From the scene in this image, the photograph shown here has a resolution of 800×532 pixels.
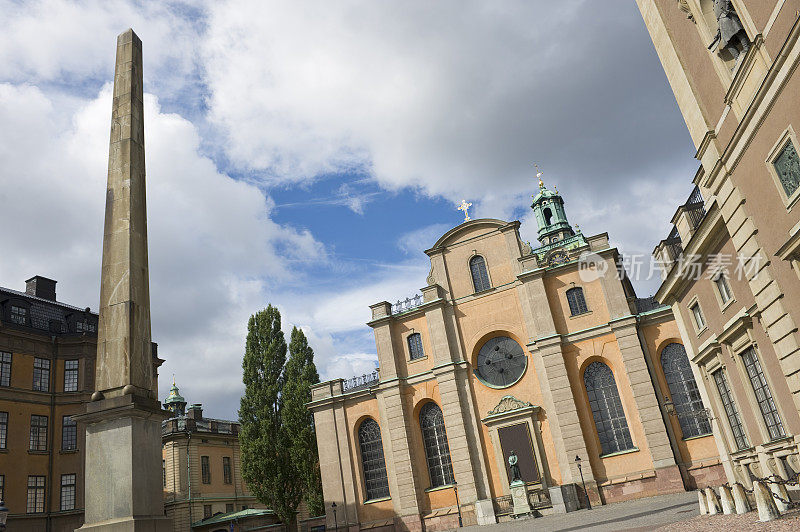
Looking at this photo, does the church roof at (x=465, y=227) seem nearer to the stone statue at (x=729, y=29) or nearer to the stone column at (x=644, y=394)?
the stone column at (x=644, y=394)

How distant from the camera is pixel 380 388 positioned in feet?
102

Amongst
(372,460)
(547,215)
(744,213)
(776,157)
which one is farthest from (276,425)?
(547,215)

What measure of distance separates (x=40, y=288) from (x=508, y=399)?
2945 centimetres

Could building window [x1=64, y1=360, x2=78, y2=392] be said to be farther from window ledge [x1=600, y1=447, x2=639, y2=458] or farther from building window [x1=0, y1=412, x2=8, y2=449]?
window ledge [x1=600, y1=447, x2=639, y2=458]

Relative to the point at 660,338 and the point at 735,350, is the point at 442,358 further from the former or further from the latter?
the point at 735,350

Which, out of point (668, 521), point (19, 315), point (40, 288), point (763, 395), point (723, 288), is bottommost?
point (668, 521)

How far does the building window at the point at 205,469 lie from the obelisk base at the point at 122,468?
33361 mm

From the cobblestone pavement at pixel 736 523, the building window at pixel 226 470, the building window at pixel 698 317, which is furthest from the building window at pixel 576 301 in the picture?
the building window at pixel 226 470

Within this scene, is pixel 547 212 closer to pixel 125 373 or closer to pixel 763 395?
pixel 763 395

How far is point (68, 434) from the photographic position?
Answer: 104 ft

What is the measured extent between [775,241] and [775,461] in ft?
19.2

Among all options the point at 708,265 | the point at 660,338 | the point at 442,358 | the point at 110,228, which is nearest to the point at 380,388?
the point at 442,358

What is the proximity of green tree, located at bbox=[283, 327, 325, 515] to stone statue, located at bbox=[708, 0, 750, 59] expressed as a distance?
29535 millimetres

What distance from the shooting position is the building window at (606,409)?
26281 mm
